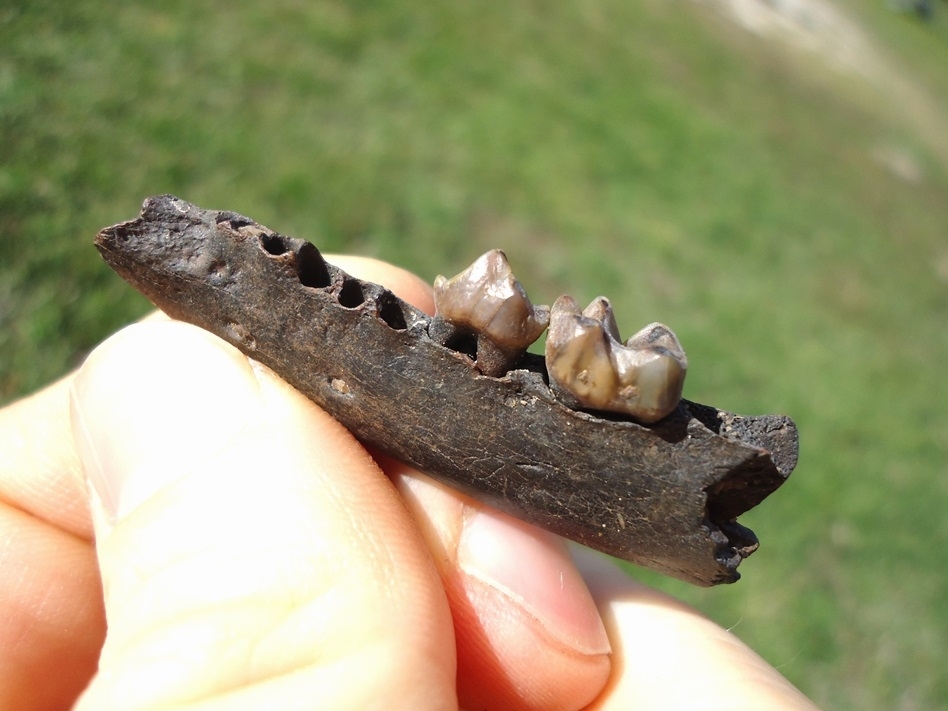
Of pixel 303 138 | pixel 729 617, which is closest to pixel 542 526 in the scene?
pixel 729 617

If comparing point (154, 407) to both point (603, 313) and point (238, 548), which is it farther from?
point (603, 313)

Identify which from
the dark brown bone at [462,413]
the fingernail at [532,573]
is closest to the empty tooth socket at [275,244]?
the dark brown bone at [462,413]

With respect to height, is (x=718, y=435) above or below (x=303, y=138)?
above

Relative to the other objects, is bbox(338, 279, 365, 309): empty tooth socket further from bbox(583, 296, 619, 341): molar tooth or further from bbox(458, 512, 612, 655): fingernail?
bbox(458, 512, 612, 655): fingernail

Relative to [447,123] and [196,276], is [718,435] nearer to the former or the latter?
[196,276]

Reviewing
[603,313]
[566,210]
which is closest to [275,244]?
[603,313]

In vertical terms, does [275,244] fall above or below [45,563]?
above

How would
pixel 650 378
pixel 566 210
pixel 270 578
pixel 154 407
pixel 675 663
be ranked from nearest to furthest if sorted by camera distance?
pixel 650 378, pixel 270 578, pixel 154 407, pixel 675 663, pixel 566 210
